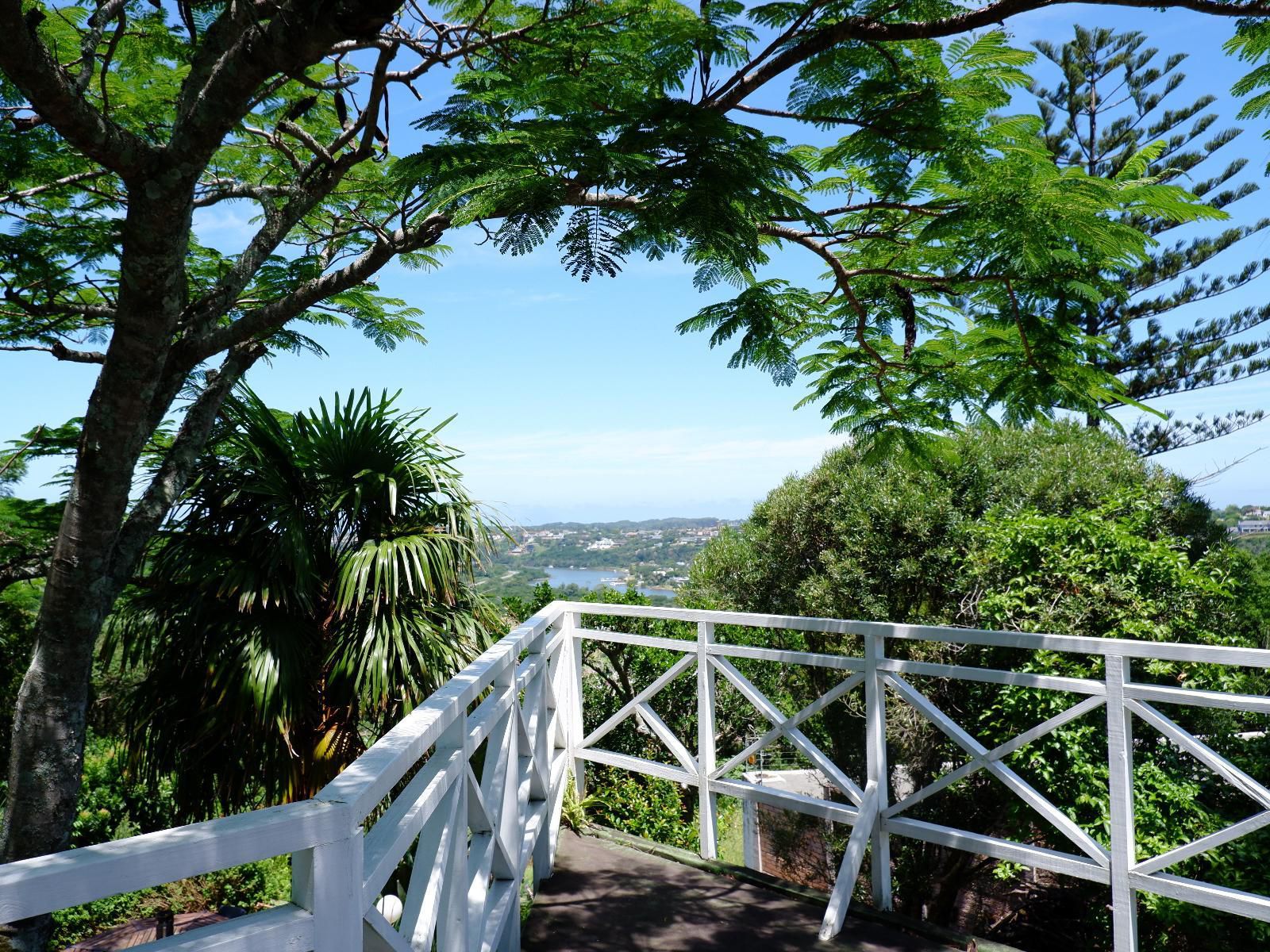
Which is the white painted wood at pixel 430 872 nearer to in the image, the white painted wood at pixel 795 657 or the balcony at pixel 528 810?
the balcony at pixel 528 810

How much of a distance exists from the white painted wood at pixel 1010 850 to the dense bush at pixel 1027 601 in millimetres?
1274

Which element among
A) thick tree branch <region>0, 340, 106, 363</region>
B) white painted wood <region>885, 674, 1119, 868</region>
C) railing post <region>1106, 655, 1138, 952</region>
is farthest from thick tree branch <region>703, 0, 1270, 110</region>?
thick tree branch <region>0, 340, 106, 363</region>

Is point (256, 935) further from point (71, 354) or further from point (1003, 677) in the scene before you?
point (71, 354)

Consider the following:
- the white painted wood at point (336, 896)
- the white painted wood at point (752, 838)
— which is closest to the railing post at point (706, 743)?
the white painted wood at point (336, 896)

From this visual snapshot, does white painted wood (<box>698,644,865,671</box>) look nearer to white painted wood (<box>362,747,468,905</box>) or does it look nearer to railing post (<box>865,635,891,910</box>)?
railing post (<box>865,635,891,910</box>)

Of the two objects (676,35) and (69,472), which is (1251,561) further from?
(69,472)

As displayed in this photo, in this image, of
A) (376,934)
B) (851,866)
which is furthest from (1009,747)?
(376,934)

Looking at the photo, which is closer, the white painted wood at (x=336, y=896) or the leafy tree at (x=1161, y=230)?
the white painted wood at (x=336, y=896)

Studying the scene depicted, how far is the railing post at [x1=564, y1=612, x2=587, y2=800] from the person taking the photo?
435 centimetres

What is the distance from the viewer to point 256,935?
1142 millimetres

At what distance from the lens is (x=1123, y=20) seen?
14.3m

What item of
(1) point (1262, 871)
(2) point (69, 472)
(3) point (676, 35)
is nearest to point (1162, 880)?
(1) point (1262, 871)

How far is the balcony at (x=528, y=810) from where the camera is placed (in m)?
1.14

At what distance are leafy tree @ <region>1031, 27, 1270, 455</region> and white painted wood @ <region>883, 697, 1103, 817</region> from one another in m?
13.7
